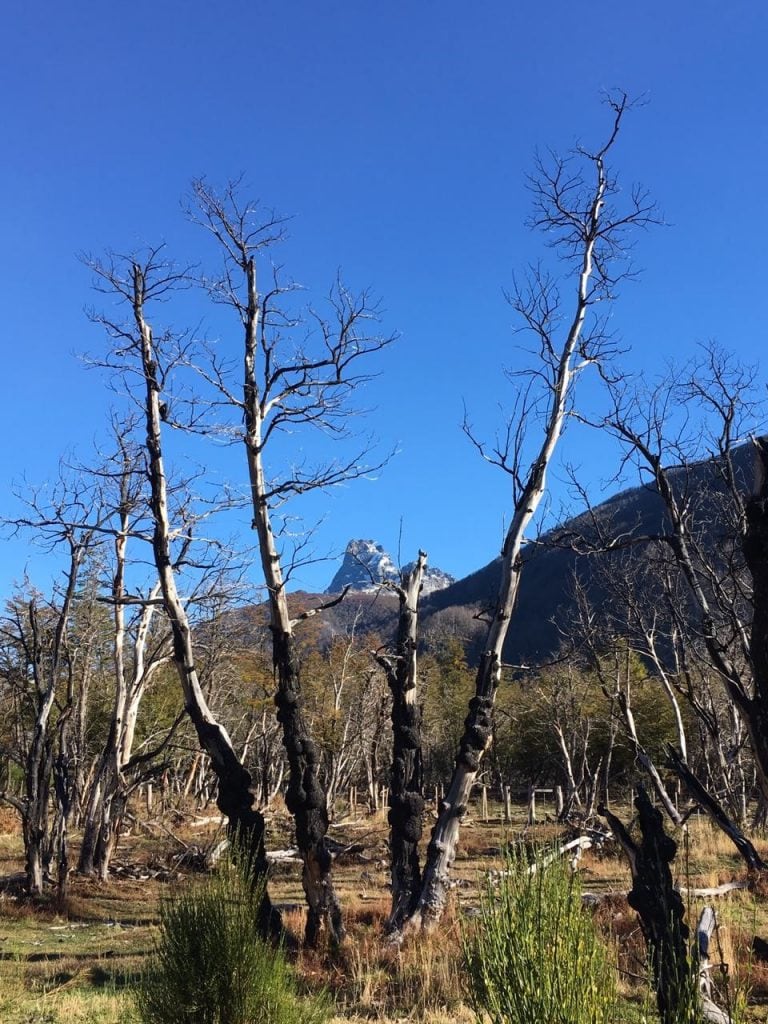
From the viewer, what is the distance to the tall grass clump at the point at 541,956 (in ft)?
8.40

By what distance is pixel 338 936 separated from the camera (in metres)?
7.91

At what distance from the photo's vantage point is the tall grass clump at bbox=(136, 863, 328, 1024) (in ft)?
13.2

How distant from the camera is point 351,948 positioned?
757 cm

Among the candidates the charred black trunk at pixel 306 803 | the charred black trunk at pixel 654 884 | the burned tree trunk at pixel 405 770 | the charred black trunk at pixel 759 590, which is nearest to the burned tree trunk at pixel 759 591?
the charred black trunk at pixel 759 590

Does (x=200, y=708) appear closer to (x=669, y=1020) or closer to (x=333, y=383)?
(x=333, y=383)

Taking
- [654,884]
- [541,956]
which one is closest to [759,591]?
[654,884]

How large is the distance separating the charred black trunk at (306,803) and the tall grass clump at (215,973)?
12.8 feet

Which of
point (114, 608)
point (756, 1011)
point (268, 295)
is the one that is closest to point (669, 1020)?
point (756, 1011)

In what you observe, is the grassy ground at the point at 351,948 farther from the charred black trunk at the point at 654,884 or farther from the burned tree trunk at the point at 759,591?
the burned tree trunk at the point at 759,591

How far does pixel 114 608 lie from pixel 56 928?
588 centimetres

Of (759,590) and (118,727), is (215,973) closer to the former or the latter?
(759,590)

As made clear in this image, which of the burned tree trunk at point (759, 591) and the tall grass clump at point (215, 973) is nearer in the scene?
the burned tree trunk at point (759, 591)

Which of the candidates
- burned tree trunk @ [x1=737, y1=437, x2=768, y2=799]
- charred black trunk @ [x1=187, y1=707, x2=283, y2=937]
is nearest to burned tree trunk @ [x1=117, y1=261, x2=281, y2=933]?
charred black trunk @ [x1=187, y1=707, x2=283, y2=937]

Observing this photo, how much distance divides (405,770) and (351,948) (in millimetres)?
1857
